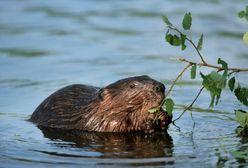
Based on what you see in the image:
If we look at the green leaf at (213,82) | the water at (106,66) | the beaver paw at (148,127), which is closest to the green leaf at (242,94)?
the water at (106,66)

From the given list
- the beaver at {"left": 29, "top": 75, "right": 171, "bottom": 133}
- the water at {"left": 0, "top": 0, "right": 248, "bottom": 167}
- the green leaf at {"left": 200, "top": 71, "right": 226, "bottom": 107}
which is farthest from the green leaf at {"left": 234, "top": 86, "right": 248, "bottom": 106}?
the beaver at {"left": 29, "top": 75, "right": 171, "bottom": 133}

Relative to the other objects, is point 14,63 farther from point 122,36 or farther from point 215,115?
point 215,115

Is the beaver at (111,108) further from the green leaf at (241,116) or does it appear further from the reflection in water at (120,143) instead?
the green leaf at (241,116)

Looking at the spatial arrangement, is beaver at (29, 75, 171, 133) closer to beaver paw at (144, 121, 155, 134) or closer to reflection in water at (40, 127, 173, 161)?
beaver paw at (144, 121, 155, 134)

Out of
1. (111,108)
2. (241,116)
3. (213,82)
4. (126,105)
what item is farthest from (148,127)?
(213,82)

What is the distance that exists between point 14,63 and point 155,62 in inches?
79.5

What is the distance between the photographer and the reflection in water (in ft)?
28.5

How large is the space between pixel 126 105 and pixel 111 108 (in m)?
0.18

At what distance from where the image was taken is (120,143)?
9.16m

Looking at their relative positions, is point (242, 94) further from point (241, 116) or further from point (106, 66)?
point (106, 66)

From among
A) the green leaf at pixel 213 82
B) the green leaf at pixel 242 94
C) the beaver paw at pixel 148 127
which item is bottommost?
the beaver paw at pixel 148 127

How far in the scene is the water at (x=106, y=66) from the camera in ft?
28.3

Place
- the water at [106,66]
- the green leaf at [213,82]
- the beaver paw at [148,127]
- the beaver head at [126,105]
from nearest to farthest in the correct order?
the green leaf at [213,82] < the water at [106,66] < the beaver head at [126,105] < the beaver paw at [148,127]

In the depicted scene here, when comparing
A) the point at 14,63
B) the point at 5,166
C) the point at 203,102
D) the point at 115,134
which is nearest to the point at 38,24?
the point at 14,63
